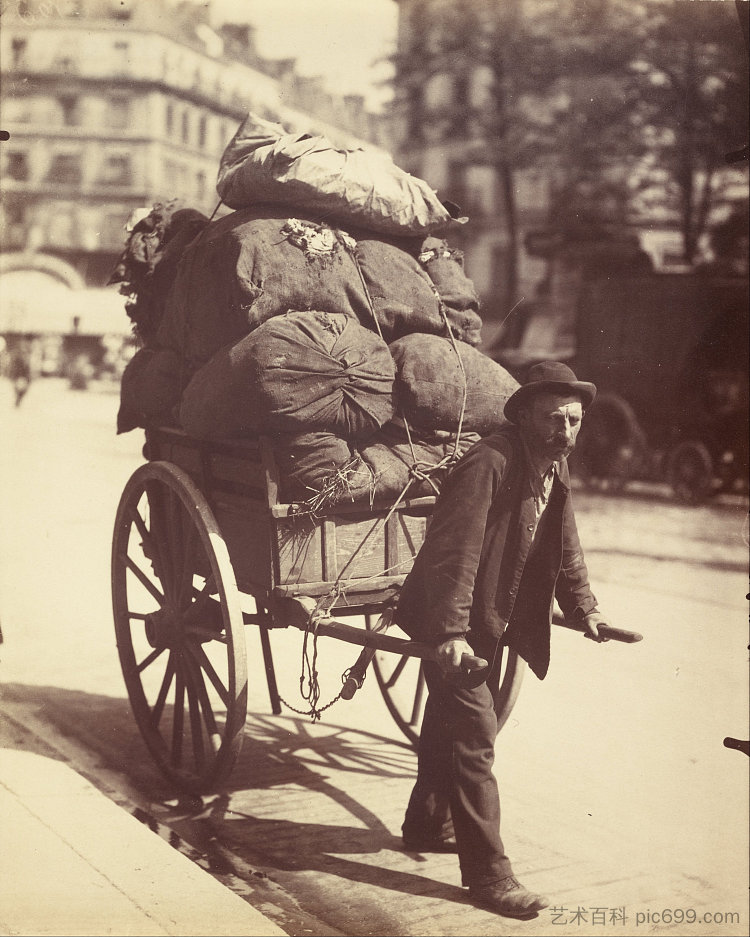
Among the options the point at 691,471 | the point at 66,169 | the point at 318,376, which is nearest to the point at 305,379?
the point at 318,376

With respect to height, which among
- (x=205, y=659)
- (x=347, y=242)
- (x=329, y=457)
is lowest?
(x=205, y=659)

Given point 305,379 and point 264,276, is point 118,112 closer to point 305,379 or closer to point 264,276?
point 264,276

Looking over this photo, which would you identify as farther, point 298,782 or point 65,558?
point 65,558

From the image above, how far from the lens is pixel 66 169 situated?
22.1 feet

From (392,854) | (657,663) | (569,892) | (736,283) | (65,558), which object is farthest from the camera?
(736,283)

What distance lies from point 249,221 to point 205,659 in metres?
1.82

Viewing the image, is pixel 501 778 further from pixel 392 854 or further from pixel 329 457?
pixel 329 457

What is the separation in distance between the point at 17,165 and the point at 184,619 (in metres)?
2.33

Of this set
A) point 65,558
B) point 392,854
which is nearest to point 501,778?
point 392,854

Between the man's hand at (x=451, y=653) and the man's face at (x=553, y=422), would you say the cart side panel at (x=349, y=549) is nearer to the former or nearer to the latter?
the man's hand at (x=451, y=653)

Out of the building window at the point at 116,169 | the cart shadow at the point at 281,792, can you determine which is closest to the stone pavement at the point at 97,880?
the cart shadow at the point at 281,792

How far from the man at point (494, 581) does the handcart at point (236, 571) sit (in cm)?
19

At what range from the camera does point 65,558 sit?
9344 mm

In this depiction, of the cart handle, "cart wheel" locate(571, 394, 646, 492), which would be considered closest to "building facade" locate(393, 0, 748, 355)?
"cart wheel" locate(571, 394, 646, 492)
